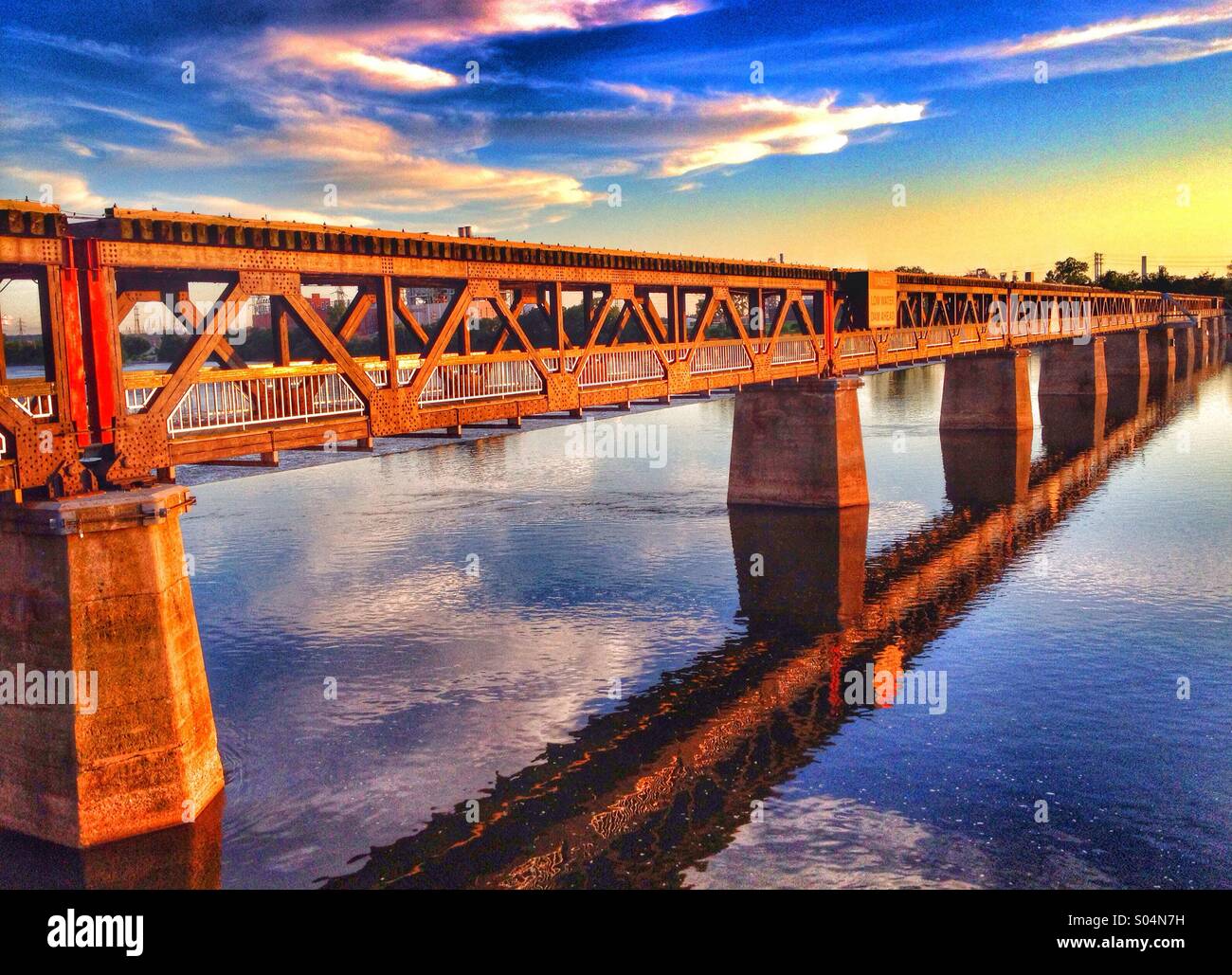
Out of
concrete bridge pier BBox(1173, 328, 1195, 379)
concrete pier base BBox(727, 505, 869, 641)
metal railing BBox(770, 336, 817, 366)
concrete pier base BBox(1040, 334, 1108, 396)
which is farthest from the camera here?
concrete bridge pier BBox(1173, 328, 1195, 379)

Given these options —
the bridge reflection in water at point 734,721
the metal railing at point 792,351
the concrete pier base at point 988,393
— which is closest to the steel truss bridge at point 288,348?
the metal railing at point 792,351

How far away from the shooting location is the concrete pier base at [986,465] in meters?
58.3

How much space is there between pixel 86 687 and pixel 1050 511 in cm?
4702

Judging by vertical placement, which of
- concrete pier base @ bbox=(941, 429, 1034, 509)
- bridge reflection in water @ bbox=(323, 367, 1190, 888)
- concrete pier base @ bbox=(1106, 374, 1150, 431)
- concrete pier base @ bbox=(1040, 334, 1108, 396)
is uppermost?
concrete pier base @ bbox=(1040, 334, 1108, 396)

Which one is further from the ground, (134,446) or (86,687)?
(134,446)

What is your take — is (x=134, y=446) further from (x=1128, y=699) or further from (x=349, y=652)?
(x=1128, y=699)

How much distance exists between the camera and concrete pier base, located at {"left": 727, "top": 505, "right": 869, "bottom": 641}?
35.8 meters

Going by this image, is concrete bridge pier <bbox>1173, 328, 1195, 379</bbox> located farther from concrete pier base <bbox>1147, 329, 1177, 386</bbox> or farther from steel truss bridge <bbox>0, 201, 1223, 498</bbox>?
steel truss bridge <bbox>0, 201, 1223, 498</bbox>

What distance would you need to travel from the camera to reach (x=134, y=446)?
19656mm

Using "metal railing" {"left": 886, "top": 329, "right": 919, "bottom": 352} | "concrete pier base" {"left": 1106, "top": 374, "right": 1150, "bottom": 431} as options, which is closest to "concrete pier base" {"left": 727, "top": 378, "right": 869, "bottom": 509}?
"metal railing" {"left": 886, "top": 329, "right": 919, "bottom": 352}

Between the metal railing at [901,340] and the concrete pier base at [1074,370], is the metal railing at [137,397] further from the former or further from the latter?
the concrete pier base at [1074,370]

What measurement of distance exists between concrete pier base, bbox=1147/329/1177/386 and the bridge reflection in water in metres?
104

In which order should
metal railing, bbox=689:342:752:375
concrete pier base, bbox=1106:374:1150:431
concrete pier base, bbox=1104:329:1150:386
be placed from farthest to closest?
concrete pier base, bbox=1104:329:1150:386 < concrete pier base, bbox=1106:374:1150:431 < metal railing, bbox=689:342:752:375
